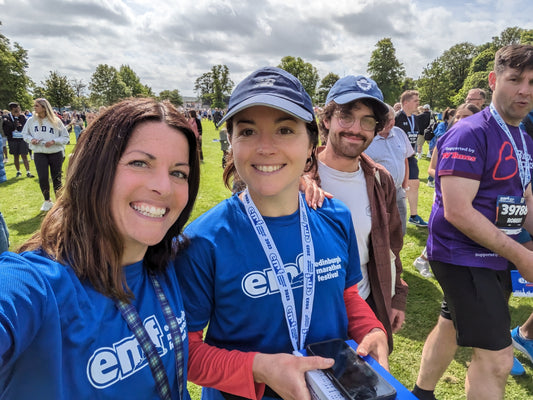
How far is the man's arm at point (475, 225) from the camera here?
82.5 inches

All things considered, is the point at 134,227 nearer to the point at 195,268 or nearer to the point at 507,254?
the point at 195,268

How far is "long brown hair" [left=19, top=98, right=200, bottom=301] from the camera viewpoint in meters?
1.08

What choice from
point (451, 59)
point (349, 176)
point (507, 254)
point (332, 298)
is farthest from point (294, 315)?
point (451, 59)

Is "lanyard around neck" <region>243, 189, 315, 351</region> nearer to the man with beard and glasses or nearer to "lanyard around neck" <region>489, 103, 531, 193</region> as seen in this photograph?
the man with beard and glasses

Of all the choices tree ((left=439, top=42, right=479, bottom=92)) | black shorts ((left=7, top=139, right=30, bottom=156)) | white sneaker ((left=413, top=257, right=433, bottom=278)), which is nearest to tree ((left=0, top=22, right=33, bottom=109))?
black shorts ((left=7, top=139, right=30, bottom=156))

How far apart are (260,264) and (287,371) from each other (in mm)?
404

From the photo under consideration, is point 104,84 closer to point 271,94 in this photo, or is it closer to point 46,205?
point 46,205

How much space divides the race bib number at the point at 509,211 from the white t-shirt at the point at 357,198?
2.88 feet

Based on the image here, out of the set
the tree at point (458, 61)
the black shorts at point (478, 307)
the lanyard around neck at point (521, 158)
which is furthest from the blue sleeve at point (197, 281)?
the tree at point (458, 61)

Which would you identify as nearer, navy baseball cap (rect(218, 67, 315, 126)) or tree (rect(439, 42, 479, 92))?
navy baseball cap (rect(218, 67, 315, 126))

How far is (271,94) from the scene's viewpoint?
1.30m

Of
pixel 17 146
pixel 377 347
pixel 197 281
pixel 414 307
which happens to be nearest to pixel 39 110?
pixel 17 146

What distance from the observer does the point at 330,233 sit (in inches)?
61.5

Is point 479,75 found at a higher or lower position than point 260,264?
higher
